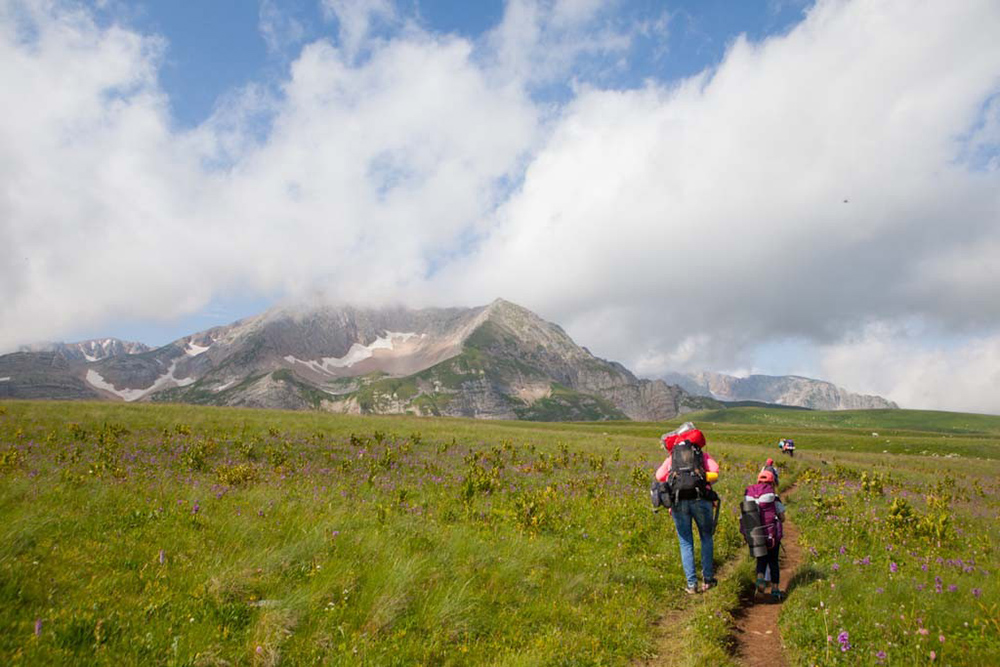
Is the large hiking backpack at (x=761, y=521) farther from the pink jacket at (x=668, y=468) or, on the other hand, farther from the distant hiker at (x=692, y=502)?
the pink jacket at (x=668, y=468)

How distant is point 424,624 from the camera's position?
6.64 metres

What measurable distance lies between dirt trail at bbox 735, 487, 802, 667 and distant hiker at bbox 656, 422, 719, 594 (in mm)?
1042

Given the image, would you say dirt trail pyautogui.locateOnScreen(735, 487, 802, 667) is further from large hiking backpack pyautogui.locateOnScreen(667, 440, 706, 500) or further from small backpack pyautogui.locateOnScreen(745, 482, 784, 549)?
large hiking backpack pyautogui.locateOnScreen(667, 440, 706, 500)

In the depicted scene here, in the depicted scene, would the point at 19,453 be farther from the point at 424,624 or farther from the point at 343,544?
the point at 424,624

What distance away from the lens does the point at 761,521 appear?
402 inches

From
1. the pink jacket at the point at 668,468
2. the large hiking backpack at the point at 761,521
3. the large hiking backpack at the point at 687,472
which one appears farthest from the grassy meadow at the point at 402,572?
the pink jacket at the point at 668,468

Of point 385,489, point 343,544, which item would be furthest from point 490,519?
point 343,544

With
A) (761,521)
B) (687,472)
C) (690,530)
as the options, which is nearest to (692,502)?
(690,530)

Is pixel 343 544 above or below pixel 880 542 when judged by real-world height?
above

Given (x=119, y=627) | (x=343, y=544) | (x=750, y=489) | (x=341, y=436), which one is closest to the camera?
(x=119, y=627)

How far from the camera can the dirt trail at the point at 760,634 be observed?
7.19m

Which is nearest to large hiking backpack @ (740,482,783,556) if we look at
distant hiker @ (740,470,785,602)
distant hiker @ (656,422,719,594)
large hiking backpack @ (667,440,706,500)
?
distant hiker @ (740,470,785,602)

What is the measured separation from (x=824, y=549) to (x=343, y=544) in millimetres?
12306

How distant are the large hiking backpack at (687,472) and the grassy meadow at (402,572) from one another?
196 centimetres
